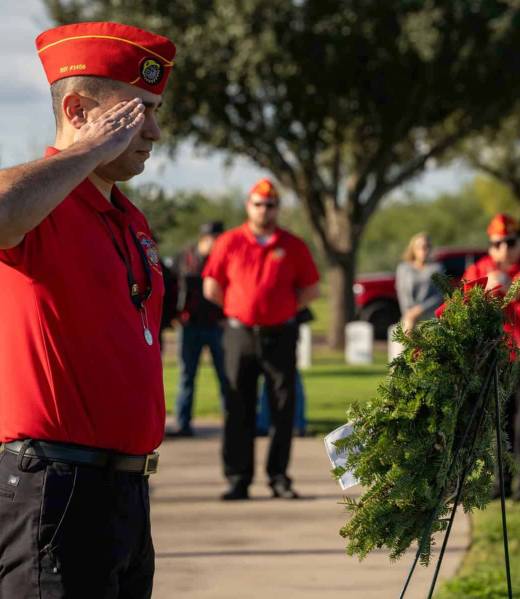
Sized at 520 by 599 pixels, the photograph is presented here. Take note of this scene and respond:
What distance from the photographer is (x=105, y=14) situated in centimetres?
2333

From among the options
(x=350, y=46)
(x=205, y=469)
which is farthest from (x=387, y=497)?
(x=350, y=46)

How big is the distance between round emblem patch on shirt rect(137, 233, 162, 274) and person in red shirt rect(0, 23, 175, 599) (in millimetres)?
124

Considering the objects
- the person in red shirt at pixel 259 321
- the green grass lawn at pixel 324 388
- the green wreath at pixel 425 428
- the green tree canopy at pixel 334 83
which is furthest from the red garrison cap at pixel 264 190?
the green tree canopy at pixel 334 83

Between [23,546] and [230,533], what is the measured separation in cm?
457

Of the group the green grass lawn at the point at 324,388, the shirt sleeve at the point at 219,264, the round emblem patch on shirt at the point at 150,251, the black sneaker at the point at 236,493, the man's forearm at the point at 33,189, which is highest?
the shirt sleeve at the point at 219,264

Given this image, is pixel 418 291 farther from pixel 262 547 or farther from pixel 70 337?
pixel 70 337

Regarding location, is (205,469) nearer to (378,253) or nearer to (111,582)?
(111,582)

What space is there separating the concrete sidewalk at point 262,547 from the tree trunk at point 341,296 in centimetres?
1702

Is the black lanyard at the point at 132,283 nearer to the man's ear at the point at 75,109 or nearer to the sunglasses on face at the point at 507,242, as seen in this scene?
the man's ear at the point at 75,109

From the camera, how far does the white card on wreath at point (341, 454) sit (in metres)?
3.11

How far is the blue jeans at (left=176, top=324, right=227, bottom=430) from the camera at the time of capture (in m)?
11.6

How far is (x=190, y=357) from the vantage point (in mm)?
11812

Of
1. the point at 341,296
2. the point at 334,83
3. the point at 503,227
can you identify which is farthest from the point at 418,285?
the point at 341,296

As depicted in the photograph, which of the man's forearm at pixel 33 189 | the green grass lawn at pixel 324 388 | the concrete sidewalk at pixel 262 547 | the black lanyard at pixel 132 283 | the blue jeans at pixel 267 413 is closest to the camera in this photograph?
the man's forearm at pixel 33 189
